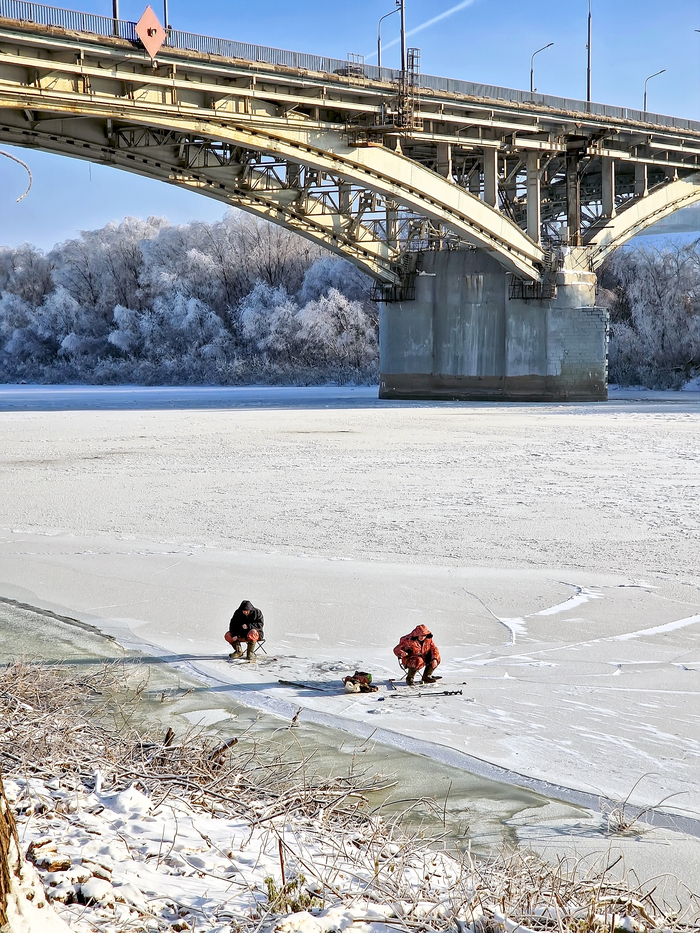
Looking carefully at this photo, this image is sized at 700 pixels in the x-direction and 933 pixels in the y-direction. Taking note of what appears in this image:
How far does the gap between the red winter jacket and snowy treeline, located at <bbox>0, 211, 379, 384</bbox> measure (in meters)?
54.1

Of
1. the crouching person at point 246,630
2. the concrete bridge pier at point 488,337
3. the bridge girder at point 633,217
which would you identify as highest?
the bridge girder at point 633,217

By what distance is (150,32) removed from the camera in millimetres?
23266

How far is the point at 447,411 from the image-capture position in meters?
30.2

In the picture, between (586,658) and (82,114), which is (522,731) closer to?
(586,658)

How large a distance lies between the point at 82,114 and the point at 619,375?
34.0 meters

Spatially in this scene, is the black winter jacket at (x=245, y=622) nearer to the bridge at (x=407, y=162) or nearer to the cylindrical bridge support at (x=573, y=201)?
the bridge at (x=407, y=162)

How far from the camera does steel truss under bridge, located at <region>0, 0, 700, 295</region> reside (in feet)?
76.0

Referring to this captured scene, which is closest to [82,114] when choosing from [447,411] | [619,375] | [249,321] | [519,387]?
[447,411]

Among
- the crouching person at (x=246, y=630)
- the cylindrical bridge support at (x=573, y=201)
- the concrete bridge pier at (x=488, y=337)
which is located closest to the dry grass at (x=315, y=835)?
the crouching person at (x=246, y=630)

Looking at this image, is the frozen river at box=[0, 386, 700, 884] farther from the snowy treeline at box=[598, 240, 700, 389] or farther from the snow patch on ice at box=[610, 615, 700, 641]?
the snowy treeline at box=[598, 240, 700, 389]

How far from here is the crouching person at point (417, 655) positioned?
17.9ft

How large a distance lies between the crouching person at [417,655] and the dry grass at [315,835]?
939 millimetres

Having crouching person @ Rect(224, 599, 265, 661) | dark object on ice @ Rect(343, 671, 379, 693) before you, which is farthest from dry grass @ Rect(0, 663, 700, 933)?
crouching person @ Rect(224, 599, 265, 661)

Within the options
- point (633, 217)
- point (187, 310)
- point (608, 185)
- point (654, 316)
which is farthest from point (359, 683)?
point (187, 310)
